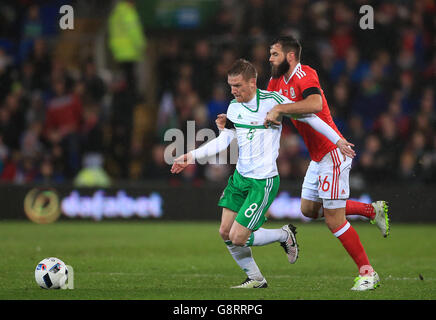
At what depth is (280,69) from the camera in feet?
25.9

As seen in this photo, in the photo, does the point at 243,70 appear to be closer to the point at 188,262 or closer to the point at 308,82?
the point at 308,82

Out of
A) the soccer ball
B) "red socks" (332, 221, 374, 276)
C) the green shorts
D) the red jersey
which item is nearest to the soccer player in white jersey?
the green shorts

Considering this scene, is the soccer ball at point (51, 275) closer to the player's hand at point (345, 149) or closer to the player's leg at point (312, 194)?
the player's leg at point (312, 194)

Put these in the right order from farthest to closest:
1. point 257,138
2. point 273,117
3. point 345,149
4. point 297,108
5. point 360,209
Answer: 1. point 360,209
2. point 257,138
3. point 345,149
4. point 297,108
5. point 273,117

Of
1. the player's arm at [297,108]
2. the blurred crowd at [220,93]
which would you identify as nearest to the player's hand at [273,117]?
the player's arm at [297,108]

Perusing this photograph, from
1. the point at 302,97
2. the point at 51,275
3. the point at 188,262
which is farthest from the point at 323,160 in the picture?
the point at 188,262

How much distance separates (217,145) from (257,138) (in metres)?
0.42

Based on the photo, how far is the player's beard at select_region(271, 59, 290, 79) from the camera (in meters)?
7.86

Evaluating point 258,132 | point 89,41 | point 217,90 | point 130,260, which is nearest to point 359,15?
point 217,90

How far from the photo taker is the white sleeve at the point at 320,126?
7605 mm

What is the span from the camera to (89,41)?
18266 mm

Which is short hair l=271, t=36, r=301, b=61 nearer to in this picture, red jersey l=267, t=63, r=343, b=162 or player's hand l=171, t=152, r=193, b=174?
red jersey l=267, t=63, r=343, b=162

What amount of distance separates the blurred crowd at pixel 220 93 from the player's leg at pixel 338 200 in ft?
25.0

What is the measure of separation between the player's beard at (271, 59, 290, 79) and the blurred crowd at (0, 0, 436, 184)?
7.41 meters
